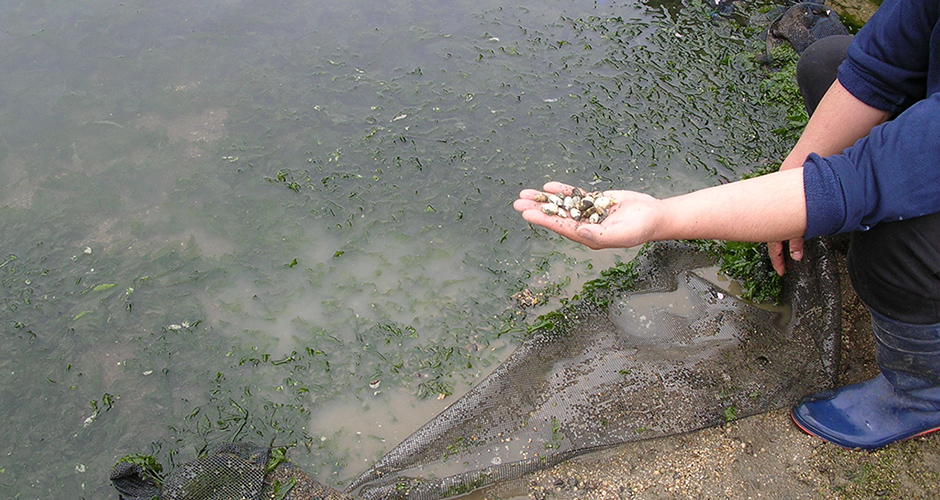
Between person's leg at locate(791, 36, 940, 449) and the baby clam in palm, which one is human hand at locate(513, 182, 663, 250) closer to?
the baby clam in palm

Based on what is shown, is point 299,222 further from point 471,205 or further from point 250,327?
point 471,205

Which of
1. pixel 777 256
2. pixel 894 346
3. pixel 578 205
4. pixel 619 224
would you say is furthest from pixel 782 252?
pixel 619 224

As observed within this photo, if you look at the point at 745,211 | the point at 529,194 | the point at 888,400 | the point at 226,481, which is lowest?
the point at 226,481

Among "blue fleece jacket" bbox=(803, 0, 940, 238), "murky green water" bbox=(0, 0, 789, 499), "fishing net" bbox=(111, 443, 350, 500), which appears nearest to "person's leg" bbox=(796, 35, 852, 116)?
"blue fleece jacket" bbox=(803, 0, 940, 238)

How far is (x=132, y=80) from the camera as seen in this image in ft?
13.9

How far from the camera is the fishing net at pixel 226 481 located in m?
2.23

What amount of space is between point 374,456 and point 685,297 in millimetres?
1630

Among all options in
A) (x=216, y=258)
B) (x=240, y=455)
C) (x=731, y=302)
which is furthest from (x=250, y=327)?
(x=731, y=302)

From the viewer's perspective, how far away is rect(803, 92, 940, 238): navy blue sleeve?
1.70 meters

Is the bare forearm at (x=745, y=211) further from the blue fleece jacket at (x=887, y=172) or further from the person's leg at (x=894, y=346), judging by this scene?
the person's leg at (x=894, y=346)

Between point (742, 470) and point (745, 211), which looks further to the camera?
point (742, 470)

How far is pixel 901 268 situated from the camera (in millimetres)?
1998

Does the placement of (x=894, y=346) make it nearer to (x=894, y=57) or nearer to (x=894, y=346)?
(x=894, y=346)

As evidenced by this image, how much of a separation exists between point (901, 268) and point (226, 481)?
2484 mm
